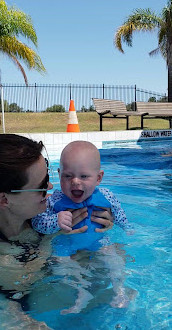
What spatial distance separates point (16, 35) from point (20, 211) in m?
15.4

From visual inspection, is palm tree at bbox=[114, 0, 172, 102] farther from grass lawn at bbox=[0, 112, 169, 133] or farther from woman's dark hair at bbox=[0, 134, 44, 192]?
woman's dark hair at bbox=[0, 134, 44, 192]

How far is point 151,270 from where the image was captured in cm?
269

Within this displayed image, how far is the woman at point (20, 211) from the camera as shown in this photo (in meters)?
1.93

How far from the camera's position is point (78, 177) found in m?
2.52

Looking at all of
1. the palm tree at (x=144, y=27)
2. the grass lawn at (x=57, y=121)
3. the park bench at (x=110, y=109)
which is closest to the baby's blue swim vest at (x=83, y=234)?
the park bench at (x=110, y=109)

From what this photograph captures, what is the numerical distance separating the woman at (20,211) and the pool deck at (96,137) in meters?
7.72

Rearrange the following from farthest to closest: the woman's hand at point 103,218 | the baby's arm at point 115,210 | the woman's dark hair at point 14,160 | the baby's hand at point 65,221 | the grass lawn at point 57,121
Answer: the grass lawn at point 57,121 < the baby's arm at point 115,210 < the woman's hand at point 103,218 < the baby's hand at point 65,221 < the woman's dark hair at point 14,160

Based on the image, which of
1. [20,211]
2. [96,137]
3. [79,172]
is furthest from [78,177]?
[96,137]

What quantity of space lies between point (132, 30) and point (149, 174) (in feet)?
54.2

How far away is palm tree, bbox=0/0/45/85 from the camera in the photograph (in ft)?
51.3

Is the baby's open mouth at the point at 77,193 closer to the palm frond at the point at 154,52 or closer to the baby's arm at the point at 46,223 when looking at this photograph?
the baby's arm at the point at 46,223

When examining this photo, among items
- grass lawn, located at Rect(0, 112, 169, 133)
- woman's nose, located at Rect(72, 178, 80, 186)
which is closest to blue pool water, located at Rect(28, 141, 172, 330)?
woman's nose, located at Rect(72, 178, 80, 186)

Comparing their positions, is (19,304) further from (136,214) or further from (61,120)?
(61,120)

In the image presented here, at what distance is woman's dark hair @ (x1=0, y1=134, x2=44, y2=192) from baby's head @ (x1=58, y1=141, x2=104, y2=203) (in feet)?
1.68
